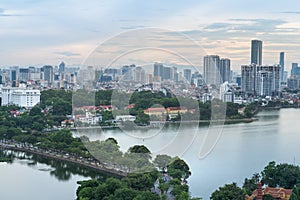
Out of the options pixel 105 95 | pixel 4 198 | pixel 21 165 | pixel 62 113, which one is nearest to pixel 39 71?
pixel 62 113

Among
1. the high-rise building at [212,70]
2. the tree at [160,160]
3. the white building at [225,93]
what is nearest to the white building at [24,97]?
the white building at [225,93]

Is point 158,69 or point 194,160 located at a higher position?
point 158,69

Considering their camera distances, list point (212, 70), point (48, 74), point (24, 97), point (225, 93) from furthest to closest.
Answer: point (48, 74) → point (24, 97) → point (225, 93) → point (212, 70)

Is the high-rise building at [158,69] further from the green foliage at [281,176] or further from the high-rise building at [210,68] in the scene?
the green foliage at [281,176]

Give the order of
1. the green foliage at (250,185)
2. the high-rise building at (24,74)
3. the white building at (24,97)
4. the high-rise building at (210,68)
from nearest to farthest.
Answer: the high-rise building at (210,68) → the green foliage at (250,185) → the white building at (24,97) → the high-rise building at (24,74)

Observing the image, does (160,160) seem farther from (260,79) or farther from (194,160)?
(260,79)

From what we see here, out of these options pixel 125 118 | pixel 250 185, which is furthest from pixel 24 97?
pixel 250 185

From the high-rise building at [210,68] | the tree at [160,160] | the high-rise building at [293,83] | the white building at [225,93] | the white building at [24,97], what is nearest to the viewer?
the high-rise building at [210,68]
